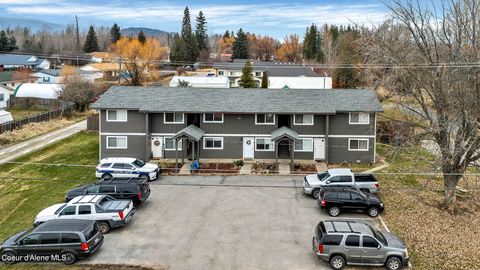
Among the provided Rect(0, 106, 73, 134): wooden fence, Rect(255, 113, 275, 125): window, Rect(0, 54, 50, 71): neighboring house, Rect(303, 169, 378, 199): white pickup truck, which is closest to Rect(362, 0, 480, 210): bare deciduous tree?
Rect(303, 169, 378, 199): white pickup truck

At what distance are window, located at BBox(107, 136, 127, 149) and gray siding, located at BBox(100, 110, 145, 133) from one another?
0.63 metres

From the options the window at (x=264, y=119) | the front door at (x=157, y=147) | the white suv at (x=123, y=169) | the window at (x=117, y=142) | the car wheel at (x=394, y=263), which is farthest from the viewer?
the front door at (x=157, y=147)

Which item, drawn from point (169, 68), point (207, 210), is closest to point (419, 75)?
point (207, 210)

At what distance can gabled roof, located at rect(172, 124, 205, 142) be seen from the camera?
1550 inches

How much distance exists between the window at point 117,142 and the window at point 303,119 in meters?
15.0

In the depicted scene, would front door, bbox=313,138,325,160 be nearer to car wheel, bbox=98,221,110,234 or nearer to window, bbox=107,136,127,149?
window, bbox=107,136,127,149

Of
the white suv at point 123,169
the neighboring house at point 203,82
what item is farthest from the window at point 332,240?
the neighboring house at point 203,82

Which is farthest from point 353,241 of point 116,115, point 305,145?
point 116,115

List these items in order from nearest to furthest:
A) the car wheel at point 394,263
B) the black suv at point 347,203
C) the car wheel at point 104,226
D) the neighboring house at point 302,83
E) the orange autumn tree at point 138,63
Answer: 1. the car wheel at point 394,263
2. the car wheel at point 104,226
3. the black suv at point 347,203
4. the neighboring house at point 302,83
5. the orange autumn tree at point 138,63

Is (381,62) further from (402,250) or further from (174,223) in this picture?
(174,223)

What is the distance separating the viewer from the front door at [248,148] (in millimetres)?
42062

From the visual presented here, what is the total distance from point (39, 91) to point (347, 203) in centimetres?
6451

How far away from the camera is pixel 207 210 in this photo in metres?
29.5

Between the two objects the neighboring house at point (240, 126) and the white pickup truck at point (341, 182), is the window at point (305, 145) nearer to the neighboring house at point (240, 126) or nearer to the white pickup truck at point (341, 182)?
the neighboring house at point (240, 126)
